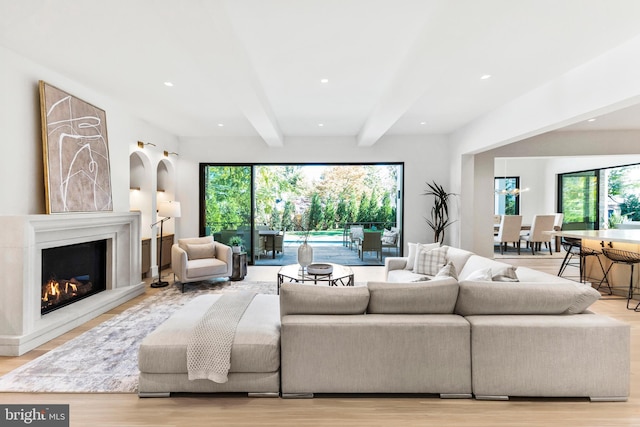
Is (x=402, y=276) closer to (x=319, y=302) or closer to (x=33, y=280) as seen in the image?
(x=319, y=302)

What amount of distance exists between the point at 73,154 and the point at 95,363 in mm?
2351

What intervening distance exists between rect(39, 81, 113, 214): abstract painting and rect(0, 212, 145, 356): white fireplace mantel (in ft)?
0.67

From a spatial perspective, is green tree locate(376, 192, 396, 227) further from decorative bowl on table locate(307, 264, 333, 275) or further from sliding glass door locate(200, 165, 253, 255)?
decorative bowl on table locate(307, 264, 333, 275)

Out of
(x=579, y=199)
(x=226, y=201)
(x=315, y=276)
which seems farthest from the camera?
(x=579, y=199)

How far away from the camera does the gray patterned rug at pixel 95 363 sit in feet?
7.52

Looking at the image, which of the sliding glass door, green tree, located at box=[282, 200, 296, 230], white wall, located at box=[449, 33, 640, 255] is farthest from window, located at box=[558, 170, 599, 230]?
the sliding glass door

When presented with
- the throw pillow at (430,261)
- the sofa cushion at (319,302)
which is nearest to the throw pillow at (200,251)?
the throw pillow at (430,261)

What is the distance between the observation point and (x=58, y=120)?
343 centimetres

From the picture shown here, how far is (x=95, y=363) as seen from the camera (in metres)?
2.62

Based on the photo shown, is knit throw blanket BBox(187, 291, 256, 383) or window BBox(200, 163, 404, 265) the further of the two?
window BBox(200, 163, 404, 265)

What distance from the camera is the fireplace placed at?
345 cm

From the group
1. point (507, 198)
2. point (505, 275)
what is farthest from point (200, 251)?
point (507, 198)

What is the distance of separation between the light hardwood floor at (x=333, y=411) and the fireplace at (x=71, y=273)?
5.11 feet

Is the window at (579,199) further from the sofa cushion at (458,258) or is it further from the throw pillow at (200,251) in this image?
the throw pillow at (200,251)
